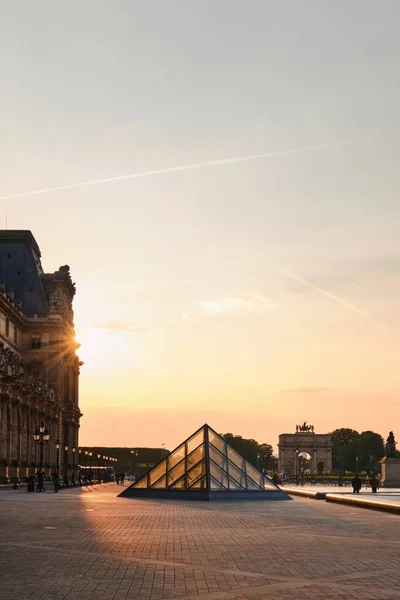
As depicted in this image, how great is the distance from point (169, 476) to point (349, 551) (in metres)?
30.3

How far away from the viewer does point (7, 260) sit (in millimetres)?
107250

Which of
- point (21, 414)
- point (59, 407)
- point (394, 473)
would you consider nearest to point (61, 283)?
point (59, 407)

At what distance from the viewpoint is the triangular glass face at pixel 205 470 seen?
46906 millimetres

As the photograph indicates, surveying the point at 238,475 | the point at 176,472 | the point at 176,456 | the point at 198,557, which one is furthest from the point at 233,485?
the point at 198,557

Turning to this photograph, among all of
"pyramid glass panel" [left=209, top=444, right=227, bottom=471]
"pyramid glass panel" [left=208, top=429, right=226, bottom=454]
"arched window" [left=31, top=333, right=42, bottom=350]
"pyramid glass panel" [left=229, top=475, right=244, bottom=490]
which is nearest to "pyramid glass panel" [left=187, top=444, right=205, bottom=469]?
"pyramid glass panel" [left=209, top=444, right=227, bottom=471]

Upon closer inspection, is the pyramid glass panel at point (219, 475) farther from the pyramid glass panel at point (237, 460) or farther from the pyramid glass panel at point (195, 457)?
the pyramid glass panel at point (237, 460)

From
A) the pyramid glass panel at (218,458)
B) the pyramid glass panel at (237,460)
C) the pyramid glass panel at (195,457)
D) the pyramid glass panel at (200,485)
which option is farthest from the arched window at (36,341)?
the pyramid glass panel at (200,485)

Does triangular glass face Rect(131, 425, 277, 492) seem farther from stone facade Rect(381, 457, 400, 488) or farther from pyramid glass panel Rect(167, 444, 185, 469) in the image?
stone facade Rect(381, 457, 400, 488)

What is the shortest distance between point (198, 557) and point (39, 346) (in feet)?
284

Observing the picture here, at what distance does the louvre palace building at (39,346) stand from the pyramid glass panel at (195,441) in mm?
30664

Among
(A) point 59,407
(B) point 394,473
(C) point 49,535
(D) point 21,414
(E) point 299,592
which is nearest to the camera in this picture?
(E) point 299,592

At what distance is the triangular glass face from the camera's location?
1847 inches

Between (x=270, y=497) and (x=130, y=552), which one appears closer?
(x=130, y=552)

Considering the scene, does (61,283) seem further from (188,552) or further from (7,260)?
(188,552)
